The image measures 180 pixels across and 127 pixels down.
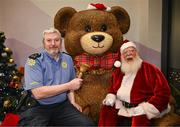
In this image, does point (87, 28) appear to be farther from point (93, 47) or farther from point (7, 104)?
point (7, 104)

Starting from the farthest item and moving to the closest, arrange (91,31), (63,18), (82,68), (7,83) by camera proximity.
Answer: (7,83) → (63,18) → (91,31) → (82,68)

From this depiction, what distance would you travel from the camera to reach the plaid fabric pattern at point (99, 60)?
270cm

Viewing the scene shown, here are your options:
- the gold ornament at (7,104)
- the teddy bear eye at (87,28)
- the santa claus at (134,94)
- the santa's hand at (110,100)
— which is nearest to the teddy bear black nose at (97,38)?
the teddy bear eye at (87,28)

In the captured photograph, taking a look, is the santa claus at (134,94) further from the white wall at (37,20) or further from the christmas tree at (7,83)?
the white wall at (37,20)

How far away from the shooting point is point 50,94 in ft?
7.32

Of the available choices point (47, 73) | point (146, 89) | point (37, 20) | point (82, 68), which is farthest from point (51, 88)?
point (37, 20)

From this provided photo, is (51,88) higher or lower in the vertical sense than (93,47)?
lower

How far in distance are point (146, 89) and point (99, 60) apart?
575 millimetres

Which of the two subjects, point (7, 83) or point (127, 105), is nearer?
point (127, 105)

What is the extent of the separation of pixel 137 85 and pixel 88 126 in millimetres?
513

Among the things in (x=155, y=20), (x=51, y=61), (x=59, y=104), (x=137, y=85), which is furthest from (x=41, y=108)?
(x=155, y=20)

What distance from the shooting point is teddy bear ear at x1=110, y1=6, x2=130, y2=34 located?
9.50 ft

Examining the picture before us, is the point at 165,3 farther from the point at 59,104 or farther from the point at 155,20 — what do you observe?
the point at 59,104

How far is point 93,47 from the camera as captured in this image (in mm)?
2666
